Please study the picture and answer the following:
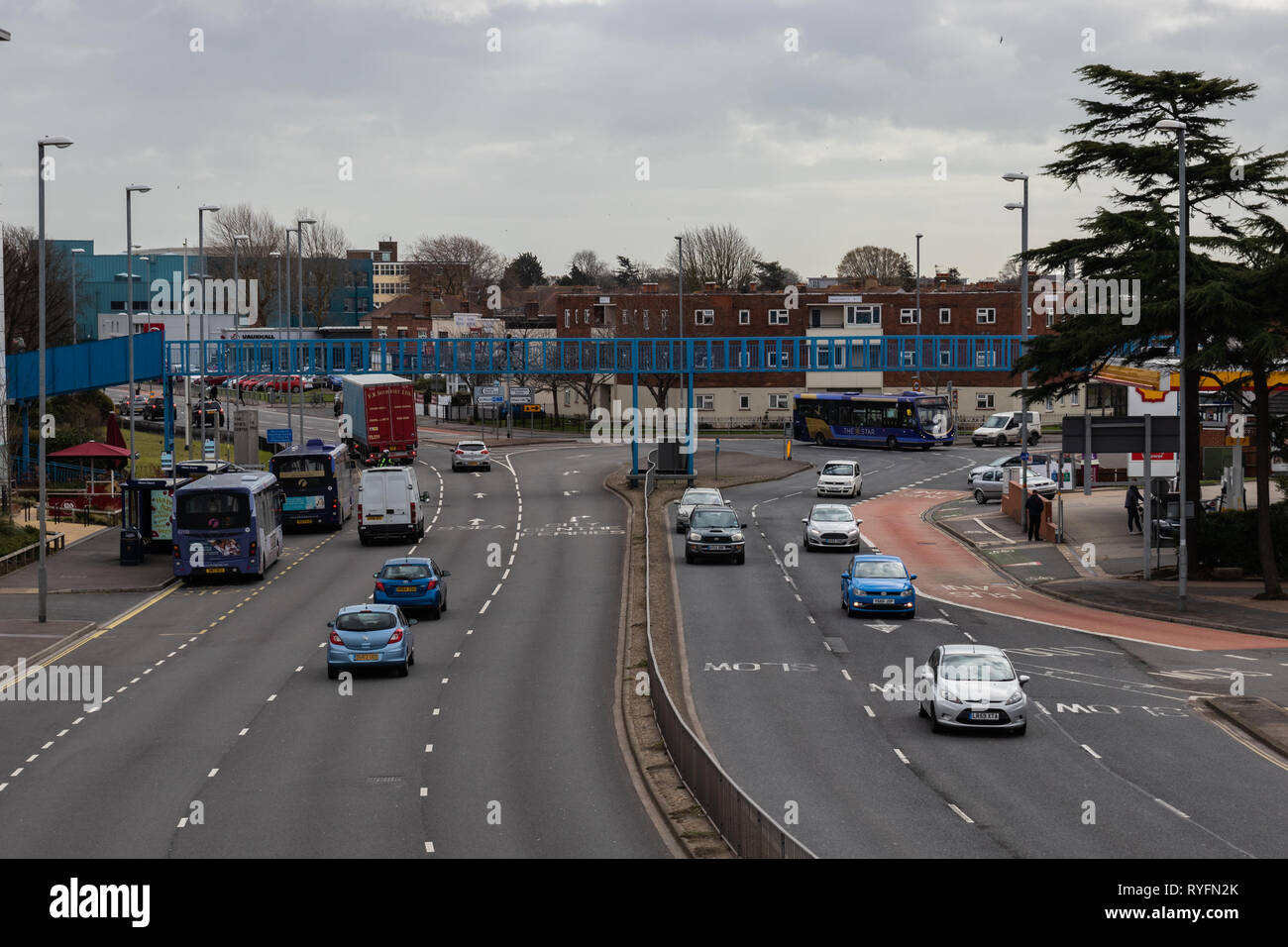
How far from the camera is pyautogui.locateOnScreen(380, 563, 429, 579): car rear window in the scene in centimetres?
3600

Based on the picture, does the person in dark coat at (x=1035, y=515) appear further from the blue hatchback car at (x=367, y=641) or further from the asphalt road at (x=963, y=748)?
the blue hatchback car at (x=367, y=641)

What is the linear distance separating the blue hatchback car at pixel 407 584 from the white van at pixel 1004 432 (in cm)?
5828

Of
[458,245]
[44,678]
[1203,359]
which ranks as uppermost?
[458,245]

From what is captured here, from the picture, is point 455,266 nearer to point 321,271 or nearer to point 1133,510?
point 321,271

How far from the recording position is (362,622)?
2986 centimetres

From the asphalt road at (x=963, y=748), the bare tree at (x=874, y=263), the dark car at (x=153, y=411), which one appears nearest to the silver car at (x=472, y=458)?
the asphalt road at (x=963, y=748)

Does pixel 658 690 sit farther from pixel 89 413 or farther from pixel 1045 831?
pixel 89 413

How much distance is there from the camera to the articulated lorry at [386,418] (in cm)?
7281

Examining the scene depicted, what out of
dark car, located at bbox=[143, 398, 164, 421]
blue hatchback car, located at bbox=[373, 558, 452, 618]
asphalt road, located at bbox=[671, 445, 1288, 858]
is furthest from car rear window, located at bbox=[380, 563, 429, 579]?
dark car, located at bbox=[143, 398, 164, 421]

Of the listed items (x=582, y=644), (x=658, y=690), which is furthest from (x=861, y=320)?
(x=658, y=690)

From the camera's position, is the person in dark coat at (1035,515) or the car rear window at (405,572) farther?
the person in dark coat at (1035,515)

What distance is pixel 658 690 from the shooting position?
2408cm

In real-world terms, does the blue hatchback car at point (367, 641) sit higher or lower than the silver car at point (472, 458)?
lower

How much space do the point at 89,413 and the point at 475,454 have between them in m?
26.7
